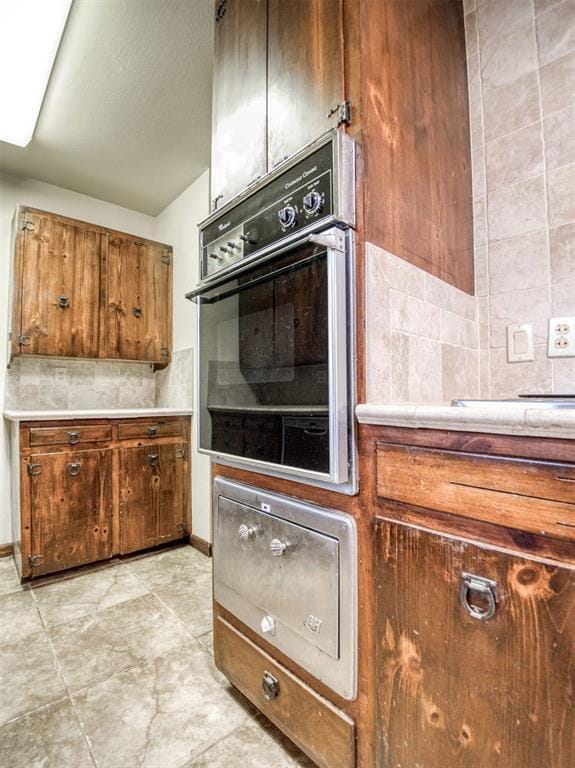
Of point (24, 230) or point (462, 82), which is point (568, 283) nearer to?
point (462, 82)

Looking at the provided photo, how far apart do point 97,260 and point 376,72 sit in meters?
2.26

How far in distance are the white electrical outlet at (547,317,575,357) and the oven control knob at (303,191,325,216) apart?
77cm

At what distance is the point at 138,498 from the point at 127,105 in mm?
2212

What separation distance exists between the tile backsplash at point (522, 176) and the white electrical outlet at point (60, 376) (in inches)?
106

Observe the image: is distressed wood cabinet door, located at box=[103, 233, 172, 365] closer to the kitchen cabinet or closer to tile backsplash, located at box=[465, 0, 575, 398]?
the kitchen cabinet

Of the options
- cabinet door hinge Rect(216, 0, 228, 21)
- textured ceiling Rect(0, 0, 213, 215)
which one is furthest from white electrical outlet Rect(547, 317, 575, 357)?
textured ceiling Rect(0, 0, 213, 215)

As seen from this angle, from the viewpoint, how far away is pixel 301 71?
41.0 inches

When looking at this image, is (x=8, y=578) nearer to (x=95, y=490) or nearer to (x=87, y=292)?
(x=95, y=490)

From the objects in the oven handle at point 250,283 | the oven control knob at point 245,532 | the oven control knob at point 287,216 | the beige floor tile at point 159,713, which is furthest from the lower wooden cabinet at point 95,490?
the oven control knob at point 287,216

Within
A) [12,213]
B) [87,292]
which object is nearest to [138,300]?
[87,292]

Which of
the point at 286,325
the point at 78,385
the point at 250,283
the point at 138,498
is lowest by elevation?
the point at 138,498

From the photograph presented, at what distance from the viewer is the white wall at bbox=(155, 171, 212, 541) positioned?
2514 millimetres

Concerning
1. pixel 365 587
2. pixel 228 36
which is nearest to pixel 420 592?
pixel 365 587

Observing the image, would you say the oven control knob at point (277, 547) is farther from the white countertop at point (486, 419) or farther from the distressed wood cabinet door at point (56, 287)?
the distressed wood cabinet door at point (56, 287)
